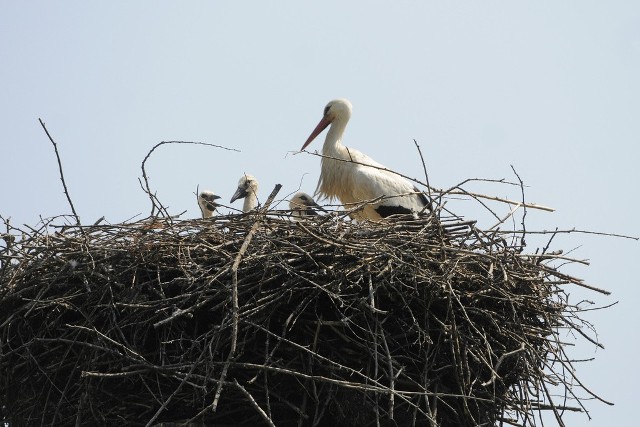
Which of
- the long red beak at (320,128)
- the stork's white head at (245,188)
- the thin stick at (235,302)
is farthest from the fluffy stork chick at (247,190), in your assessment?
the thin stick at (235,302)

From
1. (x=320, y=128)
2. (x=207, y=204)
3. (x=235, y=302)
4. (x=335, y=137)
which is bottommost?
(x=235, y=302)

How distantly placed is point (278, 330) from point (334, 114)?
344 cm

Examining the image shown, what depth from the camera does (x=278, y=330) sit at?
452 centimetres

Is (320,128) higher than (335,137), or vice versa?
(320,128)

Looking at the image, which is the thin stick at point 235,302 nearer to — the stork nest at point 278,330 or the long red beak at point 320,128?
the stork nest at point 278,330

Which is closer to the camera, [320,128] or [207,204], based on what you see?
[207,204]

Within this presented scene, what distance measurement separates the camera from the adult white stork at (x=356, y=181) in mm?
6996

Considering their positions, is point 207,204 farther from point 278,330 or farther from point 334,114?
point 278,330

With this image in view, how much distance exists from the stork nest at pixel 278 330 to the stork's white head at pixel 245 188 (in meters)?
2.42

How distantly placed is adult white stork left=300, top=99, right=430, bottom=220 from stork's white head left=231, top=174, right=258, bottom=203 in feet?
1.53

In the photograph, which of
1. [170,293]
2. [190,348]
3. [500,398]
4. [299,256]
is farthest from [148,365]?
[500,398]

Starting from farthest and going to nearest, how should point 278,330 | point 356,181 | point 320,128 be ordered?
point 320,128 → point 356,181 → point 278,330

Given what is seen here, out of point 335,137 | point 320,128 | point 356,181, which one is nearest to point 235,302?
point 356,181

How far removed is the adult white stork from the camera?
7.00 meters
